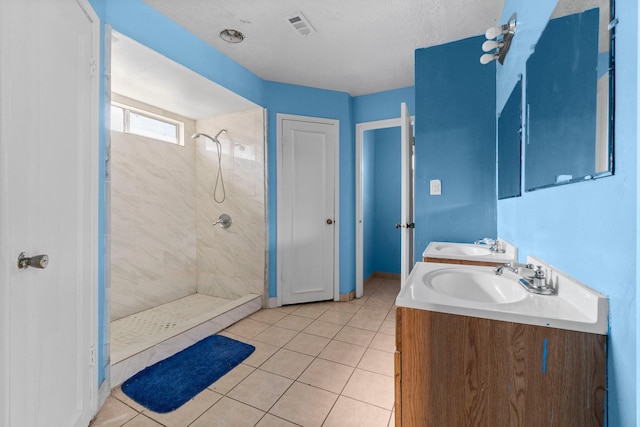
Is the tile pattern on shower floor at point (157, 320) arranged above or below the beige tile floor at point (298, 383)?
above

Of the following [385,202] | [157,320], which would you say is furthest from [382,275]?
[157,320]

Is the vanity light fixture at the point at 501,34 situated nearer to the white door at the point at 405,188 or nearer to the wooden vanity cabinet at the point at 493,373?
the white door at the point at 405,188

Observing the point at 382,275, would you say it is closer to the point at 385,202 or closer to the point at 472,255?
the point at 385,202

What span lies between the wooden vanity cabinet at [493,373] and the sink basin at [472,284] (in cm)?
30

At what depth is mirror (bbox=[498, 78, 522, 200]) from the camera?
4.68 ft

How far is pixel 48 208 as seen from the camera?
107cm

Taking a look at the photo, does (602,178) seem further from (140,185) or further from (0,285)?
(140,185)

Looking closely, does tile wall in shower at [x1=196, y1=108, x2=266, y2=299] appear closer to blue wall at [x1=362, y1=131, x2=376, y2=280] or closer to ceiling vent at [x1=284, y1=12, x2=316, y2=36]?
ceiling vent at [x1=284, y1=12, x2=316, y2=36]

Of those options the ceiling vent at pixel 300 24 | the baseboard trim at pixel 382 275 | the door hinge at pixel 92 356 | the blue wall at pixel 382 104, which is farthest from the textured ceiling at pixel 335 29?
the baseboard trim at pixel 382 275

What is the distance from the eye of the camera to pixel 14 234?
0.90m

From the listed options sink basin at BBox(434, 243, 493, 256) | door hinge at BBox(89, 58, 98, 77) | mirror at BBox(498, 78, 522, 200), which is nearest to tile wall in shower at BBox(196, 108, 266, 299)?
door hinge at BBox(89, 58, 98, 77)

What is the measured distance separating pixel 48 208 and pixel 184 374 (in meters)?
1.28

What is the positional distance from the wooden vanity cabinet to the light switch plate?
64.4 inches

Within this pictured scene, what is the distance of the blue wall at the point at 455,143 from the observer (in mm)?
2104
